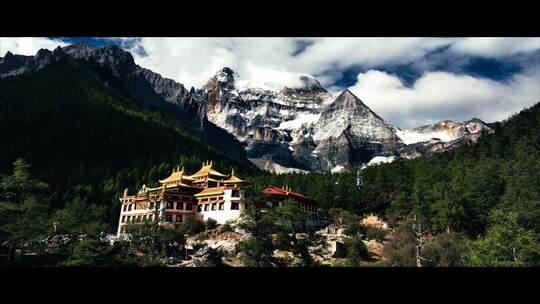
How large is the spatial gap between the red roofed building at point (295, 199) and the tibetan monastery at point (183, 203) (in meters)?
3.27

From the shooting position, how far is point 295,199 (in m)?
44.4

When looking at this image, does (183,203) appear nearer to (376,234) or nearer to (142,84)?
(376,234)

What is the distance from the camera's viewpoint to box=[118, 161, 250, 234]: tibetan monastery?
4084 centimetres

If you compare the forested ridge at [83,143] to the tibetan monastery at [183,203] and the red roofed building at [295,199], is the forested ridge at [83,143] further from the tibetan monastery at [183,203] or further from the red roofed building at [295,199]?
the red roofed building at [295,199]

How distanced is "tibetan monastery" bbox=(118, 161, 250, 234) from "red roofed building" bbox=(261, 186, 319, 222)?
3.27m

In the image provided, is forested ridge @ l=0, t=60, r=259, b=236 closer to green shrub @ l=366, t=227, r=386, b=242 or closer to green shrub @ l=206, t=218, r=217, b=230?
green shrub @ l=206, t=218, r=217, b=230

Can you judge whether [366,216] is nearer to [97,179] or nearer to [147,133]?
[97,179]

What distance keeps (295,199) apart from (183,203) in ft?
35.8

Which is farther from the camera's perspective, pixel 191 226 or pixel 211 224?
pixel 211 224

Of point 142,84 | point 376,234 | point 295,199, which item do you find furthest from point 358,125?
point 376,234

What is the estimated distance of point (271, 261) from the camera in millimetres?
24281

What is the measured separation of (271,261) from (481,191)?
27.6 meters

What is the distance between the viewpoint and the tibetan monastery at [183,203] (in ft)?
134
